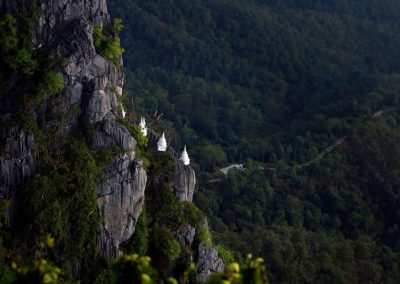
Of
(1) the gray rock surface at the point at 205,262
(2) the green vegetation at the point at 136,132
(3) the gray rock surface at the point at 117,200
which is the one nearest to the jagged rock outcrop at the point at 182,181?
(2) the green vegetation at the point at 136,132

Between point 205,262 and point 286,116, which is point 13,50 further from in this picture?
point 286,116

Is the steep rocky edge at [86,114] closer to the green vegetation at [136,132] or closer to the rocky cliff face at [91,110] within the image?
the rocky cliff face at [91,110]

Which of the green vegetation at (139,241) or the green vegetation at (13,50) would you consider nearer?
the green vegetation at (13,50)

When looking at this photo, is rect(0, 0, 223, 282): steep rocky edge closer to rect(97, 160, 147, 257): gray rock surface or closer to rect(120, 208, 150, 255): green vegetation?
rect(97, 160, 147, 257): gray rock surface

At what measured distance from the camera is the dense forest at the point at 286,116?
50469 mm

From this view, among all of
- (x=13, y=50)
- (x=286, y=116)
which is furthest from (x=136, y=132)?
(x=286, y=116)

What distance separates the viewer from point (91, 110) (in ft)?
78.1

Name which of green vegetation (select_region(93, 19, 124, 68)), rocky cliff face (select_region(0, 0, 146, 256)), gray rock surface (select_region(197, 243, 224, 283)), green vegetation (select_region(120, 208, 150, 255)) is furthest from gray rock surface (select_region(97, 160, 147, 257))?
green vegetation (select_region(93, 19, 124, 68))

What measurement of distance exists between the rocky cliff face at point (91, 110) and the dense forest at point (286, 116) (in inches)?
323

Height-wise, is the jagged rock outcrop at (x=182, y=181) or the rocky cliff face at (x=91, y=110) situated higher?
the rocky cliff face at (x=91, y=110)

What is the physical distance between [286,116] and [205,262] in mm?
64309

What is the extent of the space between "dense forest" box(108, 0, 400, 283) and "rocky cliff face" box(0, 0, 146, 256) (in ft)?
26.9

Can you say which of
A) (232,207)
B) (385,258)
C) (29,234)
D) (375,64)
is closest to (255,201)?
(232,207)

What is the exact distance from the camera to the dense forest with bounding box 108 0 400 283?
166 ft
